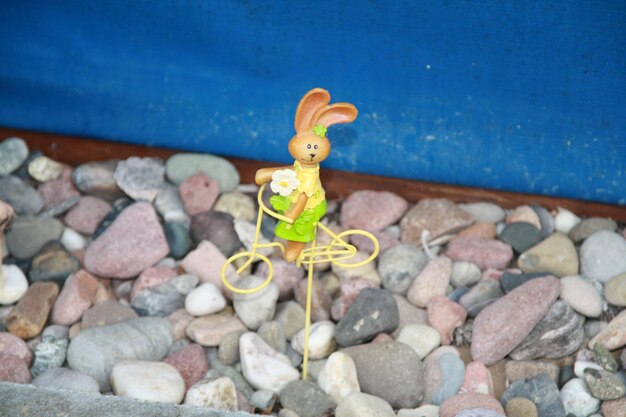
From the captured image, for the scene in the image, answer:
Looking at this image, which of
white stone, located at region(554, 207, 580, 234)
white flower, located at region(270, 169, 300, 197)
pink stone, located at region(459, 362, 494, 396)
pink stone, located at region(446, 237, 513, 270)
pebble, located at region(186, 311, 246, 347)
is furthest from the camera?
white stone, located at region(554, 207, 580, 234)

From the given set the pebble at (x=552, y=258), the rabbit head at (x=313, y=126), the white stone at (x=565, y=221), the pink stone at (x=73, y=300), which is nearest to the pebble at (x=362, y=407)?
the rabbit head at (x=313, y=126)

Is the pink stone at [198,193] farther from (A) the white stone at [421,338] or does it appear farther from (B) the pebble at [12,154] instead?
(A) the white stone at [421,338]

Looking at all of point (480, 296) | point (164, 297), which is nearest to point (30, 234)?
point (164, 297)

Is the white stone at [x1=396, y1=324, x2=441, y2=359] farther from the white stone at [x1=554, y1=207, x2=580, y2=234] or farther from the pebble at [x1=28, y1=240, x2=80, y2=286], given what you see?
the pebble at [x1=28, y1=240, x2=80, y2=286]

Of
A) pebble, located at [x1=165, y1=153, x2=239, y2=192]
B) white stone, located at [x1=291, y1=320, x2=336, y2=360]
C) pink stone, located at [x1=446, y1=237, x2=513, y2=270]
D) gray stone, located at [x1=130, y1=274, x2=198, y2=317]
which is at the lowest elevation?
white stone, located at [x1=291, y1=320, x2=336, y2=360]

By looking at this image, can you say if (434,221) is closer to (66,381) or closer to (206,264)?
(206,264)

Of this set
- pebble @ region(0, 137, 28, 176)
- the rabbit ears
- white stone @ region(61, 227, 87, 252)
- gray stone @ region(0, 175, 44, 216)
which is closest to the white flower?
the rabbit ears

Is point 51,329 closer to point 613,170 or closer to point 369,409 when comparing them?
point 369,409
